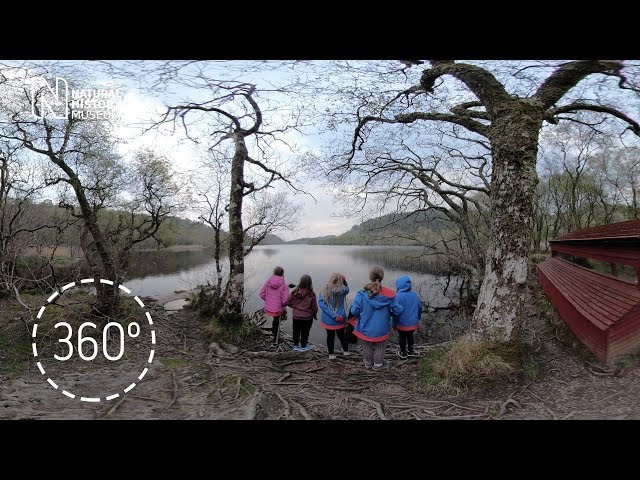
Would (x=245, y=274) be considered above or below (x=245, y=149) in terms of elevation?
below

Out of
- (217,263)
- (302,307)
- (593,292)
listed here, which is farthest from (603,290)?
(217,263)

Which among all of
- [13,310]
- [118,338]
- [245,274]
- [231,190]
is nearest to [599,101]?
[231,190]

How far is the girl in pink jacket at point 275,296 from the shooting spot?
119 inches

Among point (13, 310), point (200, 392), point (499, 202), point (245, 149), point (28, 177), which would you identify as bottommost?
point (200, 392)

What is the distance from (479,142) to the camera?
273 centimetres

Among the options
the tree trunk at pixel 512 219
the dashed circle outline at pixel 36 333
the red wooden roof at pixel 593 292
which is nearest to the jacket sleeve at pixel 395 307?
the tree trunk at pixel 512 219

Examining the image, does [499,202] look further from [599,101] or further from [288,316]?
[288,316]

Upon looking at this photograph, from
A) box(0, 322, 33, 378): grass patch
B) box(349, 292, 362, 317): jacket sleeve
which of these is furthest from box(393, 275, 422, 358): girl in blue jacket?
box(0, 322, 33, 378): grass patch

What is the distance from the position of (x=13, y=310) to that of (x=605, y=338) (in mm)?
4199

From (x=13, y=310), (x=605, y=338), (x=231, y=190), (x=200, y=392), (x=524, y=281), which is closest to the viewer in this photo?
(x=605, y=338)

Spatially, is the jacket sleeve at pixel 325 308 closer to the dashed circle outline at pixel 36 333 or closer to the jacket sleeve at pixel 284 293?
the jacket sleeve at pixel 284 293

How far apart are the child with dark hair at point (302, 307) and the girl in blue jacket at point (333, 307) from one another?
0.13 meters

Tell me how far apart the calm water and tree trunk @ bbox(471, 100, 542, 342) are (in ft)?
2.54

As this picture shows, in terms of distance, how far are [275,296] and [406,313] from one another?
51.5 inches
